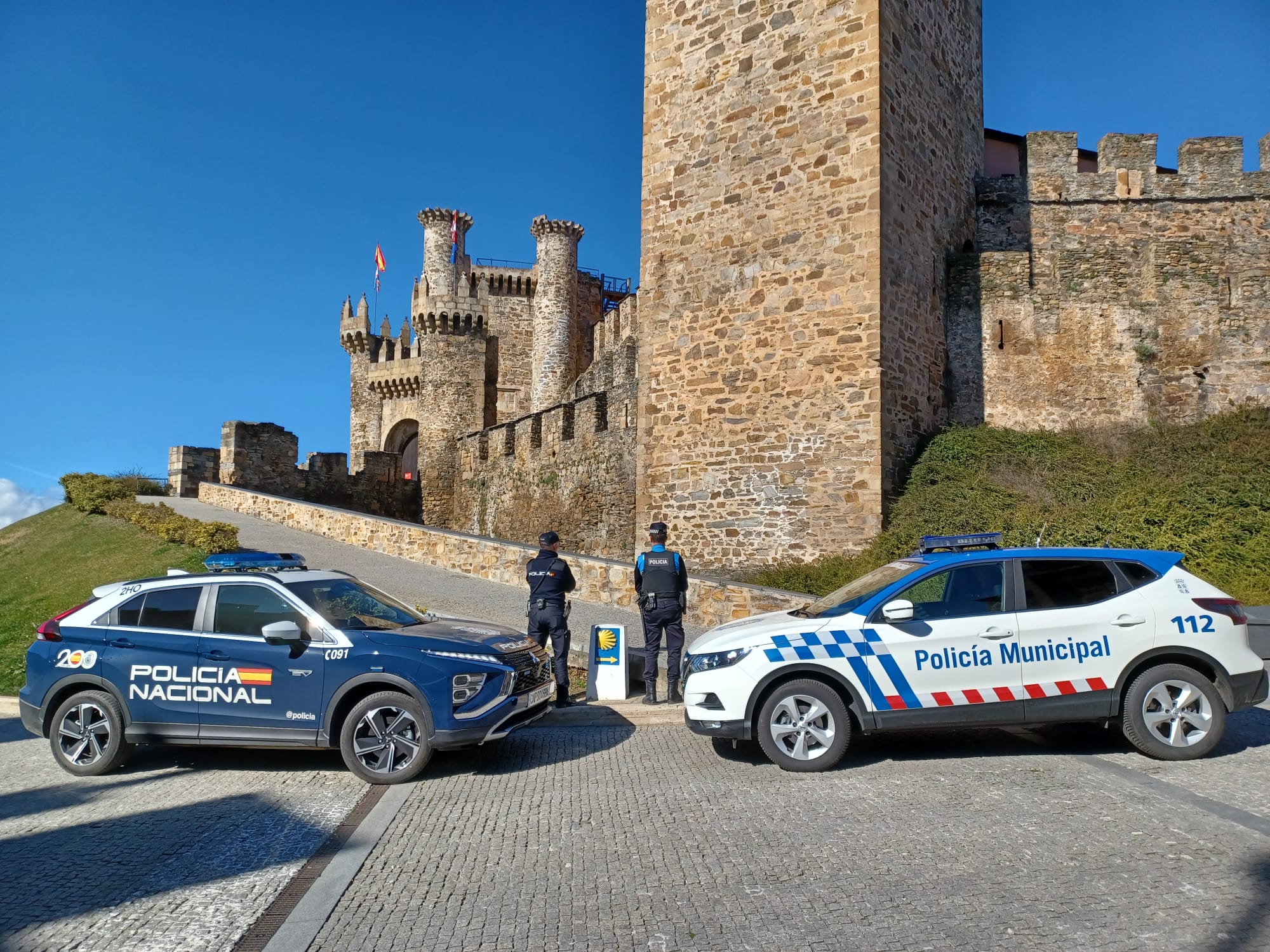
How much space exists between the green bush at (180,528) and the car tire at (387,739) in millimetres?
12029

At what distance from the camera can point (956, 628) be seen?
6371mm

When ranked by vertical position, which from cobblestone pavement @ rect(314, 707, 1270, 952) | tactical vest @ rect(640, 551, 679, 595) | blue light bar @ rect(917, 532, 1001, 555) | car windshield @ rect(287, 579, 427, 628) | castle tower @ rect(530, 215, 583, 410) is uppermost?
castle tower @ rect(530, 215, 583, 410)

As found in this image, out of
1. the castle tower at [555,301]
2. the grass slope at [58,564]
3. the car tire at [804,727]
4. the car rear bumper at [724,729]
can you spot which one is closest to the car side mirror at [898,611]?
the car tire at [804,727]

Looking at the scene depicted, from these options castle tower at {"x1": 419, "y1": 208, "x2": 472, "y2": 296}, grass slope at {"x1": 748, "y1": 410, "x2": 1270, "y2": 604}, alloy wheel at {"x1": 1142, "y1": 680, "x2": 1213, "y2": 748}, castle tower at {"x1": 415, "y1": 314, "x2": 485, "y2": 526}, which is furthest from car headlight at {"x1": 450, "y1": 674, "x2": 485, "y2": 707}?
castle tower at {"x1": 419, "y1": 208, "x2": 472, "y2": 296}

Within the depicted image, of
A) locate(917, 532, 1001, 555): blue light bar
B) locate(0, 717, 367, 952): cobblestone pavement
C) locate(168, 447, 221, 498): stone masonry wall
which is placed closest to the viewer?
locate(0, 717, 367, 952): cobblestone pavement

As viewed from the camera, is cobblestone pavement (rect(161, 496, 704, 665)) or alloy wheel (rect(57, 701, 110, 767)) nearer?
alloy wheel (rect(57, 701, 110, 767))

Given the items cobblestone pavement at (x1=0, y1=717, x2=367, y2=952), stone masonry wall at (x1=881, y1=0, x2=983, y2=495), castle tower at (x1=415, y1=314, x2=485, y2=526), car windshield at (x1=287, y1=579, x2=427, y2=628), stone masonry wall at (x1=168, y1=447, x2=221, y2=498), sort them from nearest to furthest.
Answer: cobblestone pavement at (x1=0, y1=717, x2=367, y2=952) → car windshield at (x1=287, y1=579, x2=427, y2=628) → stone masonry wall at (x1=881, y1=0, x2=983, y2=495) → stone masonry wall at (x1=168, y1=447, x2=221, y2=498) → castle tower at (x1=415, y1=314, x2=485, y2=526)

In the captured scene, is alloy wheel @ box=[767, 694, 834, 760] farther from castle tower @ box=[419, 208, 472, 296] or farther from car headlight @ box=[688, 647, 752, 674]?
castle tower @ box=[419, 208, 472, 296]

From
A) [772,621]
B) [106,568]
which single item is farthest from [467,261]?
[772,621]

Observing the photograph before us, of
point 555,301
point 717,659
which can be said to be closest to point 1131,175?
point 717,659

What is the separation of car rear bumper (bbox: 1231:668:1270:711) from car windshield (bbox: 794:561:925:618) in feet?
7.15

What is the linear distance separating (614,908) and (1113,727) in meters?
4.88

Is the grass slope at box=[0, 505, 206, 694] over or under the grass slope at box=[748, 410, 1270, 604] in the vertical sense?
under

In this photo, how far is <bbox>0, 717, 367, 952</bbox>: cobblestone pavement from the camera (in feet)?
13.2
